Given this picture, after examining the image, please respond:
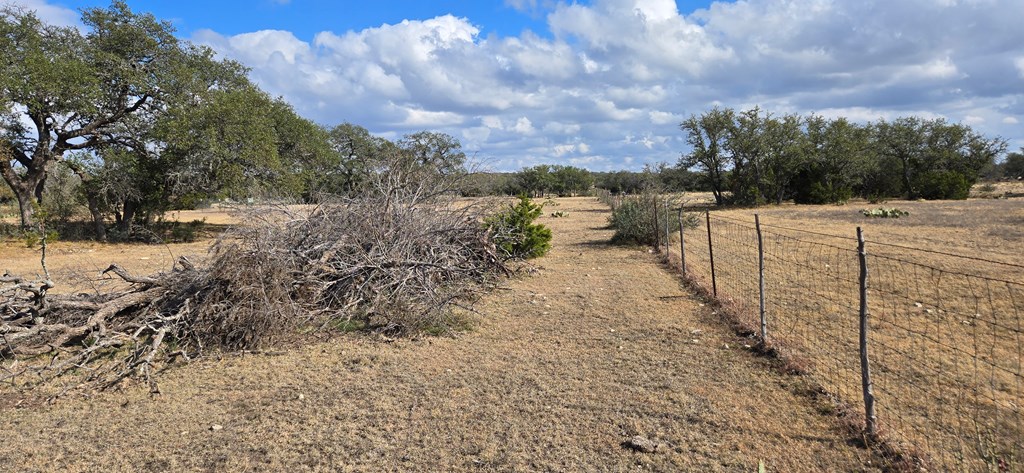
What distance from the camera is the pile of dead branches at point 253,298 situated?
5363 millimetres

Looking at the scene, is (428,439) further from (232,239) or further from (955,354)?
(955,354)

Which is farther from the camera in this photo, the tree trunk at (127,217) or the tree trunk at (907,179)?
the tree trunk at (907,179)

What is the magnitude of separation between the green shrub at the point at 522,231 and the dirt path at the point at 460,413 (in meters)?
4.75

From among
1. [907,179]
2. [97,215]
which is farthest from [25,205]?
[907,179]

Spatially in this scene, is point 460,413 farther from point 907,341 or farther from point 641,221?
point 641,221

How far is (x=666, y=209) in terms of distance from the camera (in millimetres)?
13305

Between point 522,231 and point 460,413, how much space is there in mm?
7742

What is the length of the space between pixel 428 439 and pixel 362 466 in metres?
0.50

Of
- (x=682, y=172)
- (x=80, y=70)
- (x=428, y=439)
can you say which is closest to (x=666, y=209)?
(x=428, y=439)

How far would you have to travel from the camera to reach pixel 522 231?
38.7 feet

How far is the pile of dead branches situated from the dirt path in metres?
0.42

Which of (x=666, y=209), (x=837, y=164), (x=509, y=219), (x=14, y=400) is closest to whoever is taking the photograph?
(x=14, y=400)

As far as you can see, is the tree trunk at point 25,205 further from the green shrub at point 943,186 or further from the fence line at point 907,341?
the green shrub at point 943,186

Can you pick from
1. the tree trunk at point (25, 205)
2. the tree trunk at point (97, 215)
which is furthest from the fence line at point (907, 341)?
the tree trunk at point (25, 205)
